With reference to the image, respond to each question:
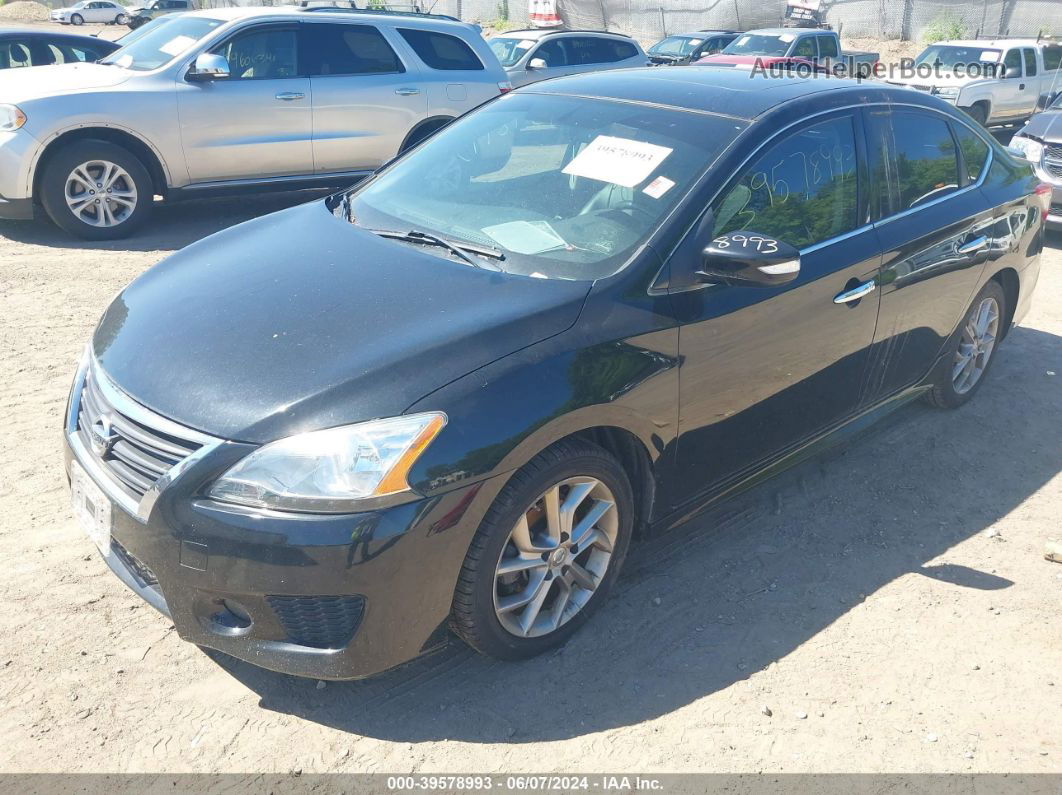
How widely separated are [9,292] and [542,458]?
492 centimetres

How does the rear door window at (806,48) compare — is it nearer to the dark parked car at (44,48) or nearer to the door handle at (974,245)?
the dark parked car at (44,48)

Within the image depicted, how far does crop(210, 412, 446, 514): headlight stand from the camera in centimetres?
245

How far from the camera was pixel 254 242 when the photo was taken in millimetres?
3604

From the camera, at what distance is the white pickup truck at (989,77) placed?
15609mm

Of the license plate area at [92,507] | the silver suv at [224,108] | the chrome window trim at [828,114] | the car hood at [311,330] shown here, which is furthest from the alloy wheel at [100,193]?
the chrome window trim at [828,114]

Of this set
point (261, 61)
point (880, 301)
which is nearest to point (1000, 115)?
point (261, 61)

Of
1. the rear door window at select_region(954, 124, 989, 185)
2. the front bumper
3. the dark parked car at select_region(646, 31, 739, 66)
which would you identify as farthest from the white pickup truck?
the front bumper

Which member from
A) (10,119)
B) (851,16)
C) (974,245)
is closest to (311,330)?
(974,245)

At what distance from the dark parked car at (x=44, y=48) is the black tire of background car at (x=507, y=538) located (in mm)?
9143

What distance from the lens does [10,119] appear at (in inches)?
274

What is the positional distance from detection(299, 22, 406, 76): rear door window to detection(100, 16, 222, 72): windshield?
781mm

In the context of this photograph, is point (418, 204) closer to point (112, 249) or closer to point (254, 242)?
point (254, 242)

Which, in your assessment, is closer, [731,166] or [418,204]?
[731,166]

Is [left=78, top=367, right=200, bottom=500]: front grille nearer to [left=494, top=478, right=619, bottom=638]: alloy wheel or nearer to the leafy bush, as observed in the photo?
[left=494, top=478, right=619, bottom=638]: alloy wheel
